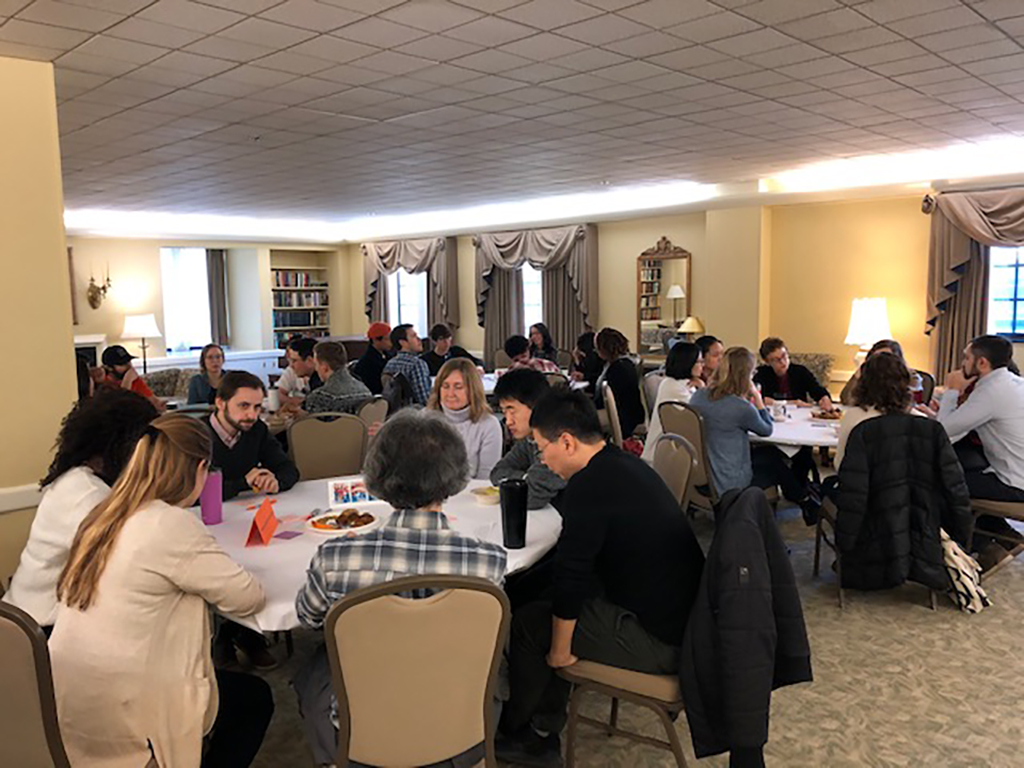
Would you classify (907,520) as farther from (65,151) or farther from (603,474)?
(65,151)

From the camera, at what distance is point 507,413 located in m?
3.25

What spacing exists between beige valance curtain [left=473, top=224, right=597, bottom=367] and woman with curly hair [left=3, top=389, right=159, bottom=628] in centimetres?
826

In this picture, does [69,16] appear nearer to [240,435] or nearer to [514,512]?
[240,435]

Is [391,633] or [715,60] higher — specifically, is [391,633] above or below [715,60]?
below

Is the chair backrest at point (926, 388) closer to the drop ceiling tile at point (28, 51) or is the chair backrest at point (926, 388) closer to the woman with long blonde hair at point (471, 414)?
the woman with long blonde hair at point (471, 414)

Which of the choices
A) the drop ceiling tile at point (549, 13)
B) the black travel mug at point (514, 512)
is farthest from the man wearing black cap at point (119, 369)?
the black travel mug at point (514, 512)

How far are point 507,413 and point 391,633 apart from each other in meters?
1.53

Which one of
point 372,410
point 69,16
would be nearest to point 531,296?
point 372,410

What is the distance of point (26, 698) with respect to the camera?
1636 mm

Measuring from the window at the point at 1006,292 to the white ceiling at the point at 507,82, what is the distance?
6.14ft

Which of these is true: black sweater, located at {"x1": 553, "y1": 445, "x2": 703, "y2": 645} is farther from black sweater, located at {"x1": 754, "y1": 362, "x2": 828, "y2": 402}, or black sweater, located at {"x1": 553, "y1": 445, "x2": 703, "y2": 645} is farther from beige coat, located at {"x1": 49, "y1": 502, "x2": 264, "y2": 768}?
black sweater, located at {"x1": 754, "y1": 362, "x2": 828, "y2": 402}

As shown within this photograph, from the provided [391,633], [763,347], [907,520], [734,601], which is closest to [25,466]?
[391,633]

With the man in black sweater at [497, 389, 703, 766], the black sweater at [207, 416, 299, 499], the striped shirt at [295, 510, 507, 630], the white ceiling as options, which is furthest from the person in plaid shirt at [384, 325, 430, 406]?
Result: the striped shirt at [295, 510, 507, 630]

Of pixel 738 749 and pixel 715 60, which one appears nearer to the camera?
pixel 738 749
